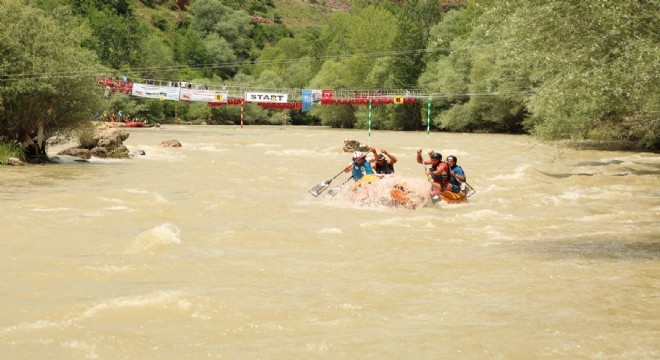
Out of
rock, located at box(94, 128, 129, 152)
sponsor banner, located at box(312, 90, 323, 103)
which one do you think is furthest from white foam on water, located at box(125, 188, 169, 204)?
sponsor banner, located at box(312, 90, 323, 103)

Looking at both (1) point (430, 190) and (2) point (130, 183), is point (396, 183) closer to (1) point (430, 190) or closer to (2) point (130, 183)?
(1) point (430, 190)

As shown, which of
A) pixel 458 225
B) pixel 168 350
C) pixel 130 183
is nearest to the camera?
pixel 168 350

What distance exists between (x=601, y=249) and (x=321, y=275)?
473 centimetres

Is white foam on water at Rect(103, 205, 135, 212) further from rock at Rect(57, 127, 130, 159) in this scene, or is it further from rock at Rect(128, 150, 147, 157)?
rock at Rect(128, 150, 147, 157)

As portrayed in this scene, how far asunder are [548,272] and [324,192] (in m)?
9.68

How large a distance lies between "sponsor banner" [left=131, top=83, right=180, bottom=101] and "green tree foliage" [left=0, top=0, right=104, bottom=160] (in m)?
28.4

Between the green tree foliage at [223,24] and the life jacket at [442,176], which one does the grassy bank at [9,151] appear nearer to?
the life jacket at [442,176]

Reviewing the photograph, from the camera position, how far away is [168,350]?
26.5ft

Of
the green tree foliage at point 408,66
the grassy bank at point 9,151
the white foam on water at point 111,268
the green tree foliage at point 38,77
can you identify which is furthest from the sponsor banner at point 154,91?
the white foam on water at point 111,268

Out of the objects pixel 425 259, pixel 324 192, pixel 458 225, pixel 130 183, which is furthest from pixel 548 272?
pixel 130 183

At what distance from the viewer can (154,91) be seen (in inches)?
2391

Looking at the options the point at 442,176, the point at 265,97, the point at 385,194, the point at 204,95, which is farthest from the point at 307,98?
the point at 385,194

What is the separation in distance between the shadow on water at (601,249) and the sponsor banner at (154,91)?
48.3m

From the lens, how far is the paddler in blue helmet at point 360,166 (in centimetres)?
1969
